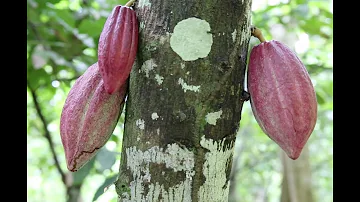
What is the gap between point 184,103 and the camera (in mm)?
856

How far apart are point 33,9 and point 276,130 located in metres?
1.43

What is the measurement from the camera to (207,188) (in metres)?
0.87

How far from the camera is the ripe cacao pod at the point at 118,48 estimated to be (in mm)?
894

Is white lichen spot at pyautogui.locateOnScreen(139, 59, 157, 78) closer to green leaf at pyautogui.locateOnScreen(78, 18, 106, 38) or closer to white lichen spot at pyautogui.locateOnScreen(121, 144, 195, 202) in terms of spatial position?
white lichen spot at pyautogui.locateOnScreen(121, 144, 195, 202)

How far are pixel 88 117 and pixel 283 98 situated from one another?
429 mm

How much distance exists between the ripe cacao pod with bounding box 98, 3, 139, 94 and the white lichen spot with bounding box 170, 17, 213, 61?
10cm

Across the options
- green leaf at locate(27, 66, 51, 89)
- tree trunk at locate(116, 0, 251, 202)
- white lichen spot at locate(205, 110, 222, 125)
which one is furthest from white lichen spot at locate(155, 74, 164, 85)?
green leaf at locate(27, 66, 51, 89)

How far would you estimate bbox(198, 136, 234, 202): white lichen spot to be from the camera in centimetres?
87

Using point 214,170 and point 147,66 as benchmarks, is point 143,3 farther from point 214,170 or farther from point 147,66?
point 214,170

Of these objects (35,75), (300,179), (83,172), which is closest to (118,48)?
(83,172)
